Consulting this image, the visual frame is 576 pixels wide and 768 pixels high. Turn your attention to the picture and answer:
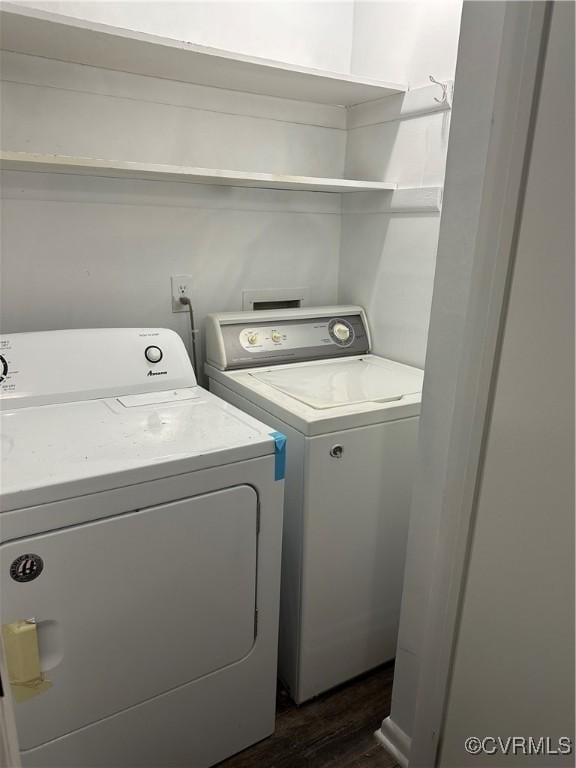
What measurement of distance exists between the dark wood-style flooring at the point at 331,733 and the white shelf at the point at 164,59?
188 centimetres

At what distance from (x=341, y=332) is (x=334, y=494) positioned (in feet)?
2.59

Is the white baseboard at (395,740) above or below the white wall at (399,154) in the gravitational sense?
below

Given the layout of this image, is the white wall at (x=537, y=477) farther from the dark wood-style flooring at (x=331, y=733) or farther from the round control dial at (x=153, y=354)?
the round control dial at (x=153, y=354)

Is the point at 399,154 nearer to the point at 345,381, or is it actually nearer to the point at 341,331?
the point at 341,331

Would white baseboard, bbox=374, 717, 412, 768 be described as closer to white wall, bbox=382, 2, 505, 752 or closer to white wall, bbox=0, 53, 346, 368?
white wall, bbox=382, 2, 505, 752

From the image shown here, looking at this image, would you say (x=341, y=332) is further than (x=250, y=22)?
Yes

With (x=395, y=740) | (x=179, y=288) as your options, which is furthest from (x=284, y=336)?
(x=395, y=740)

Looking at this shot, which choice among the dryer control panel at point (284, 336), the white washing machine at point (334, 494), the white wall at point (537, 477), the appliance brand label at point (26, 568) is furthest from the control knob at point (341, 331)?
the appliance brand label at point (26, 568)

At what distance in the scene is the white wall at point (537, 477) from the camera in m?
0.79

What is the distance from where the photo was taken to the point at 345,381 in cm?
166

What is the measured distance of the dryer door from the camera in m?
1.00

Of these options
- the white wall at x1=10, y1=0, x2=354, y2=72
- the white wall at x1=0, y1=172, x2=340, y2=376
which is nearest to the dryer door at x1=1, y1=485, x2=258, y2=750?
the white wall at x1=0, y1=172, x2=340, y2=376

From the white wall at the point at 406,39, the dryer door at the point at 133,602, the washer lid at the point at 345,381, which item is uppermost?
the white wall at the point at 406,39

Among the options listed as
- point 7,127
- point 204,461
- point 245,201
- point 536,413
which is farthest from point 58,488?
point 245,201
